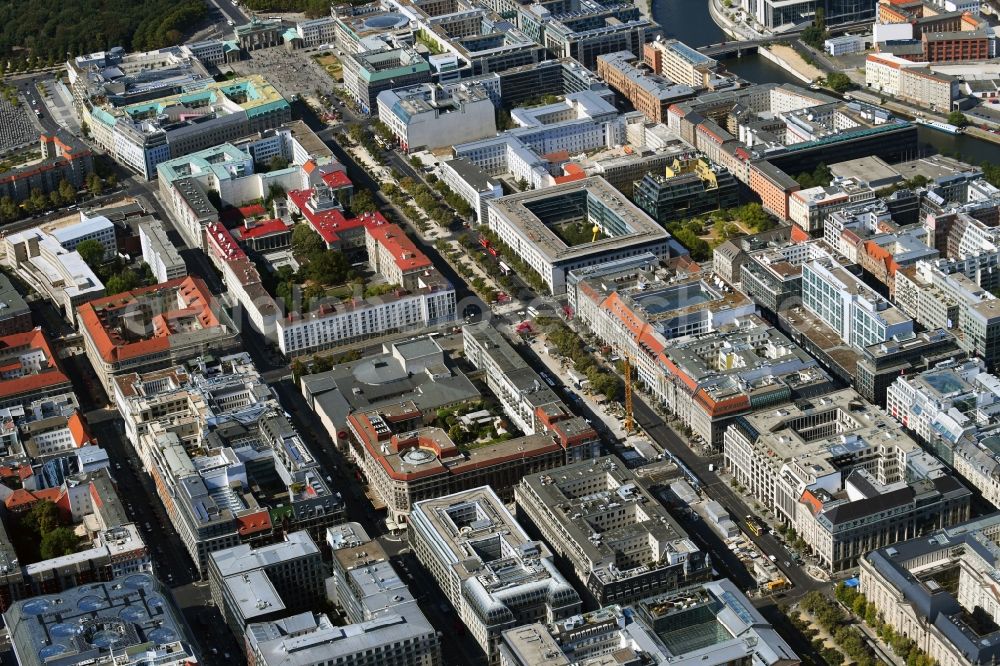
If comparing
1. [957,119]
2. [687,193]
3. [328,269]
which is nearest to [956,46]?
[957,119]

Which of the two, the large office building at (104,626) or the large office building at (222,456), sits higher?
the large office building at (104,626)

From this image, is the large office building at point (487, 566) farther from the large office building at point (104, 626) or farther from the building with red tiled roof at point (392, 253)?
the building with red tiled roof at point (392, 253)

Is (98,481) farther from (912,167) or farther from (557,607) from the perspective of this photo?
(912,167)

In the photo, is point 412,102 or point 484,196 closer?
point 484,196

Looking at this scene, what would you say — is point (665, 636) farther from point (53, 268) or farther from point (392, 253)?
point (53, 268)

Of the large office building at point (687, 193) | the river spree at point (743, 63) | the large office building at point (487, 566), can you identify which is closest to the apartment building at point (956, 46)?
the river spree at point (743, 63)

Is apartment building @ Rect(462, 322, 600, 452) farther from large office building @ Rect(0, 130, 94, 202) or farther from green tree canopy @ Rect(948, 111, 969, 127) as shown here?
green tree canopy @ Rect(948, 111, 969, 127)

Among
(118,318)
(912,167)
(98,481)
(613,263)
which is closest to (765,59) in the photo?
(912,167)
